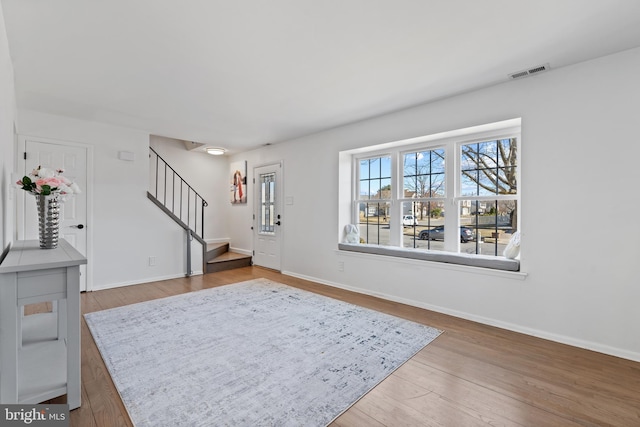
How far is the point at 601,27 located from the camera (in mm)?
2096

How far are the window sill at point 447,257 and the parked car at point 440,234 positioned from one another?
0.88 feet

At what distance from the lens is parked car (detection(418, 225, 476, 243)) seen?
357 centimetres

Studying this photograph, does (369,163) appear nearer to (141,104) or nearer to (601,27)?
A: (601,27)

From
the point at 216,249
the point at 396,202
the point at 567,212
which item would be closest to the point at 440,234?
the point at 396,202

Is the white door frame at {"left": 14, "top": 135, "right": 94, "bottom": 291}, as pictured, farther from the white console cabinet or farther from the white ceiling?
the white console cabinet

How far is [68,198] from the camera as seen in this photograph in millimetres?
4047

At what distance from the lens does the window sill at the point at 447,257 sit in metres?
2.98

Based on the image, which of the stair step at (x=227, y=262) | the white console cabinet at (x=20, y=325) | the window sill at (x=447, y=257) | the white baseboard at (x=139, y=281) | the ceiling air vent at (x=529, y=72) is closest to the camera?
the white console cabinet at (x=20, y=325)

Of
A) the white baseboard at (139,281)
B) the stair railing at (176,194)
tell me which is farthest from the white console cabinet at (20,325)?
the stair railing at (176,194)

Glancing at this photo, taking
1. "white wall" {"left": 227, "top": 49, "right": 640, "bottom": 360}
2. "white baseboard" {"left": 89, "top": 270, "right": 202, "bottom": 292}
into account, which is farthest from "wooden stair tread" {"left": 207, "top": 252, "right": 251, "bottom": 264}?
"white wall" {"left": 227, "top": 49, "right": 640, "bottom": 360}

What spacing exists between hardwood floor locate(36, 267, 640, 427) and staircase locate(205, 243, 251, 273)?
110 inches

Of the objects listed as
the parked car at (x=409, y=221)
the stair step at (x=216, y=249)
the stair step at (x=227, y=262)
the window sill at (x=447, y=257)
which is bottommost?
the stair step at (x=227, y=262)

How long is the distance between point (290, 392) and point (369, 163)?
346 centimetres

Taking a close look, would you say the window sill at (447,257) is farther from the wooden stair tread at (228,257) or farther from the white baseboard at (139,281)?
the white baseboard at (139,281)
